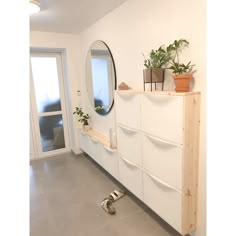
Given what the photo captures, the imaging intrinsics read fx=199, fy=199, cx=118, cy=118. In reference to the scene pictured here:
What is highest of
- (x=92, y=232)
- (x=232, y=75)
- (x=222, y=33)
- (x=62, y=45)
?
(x=62, y=45)

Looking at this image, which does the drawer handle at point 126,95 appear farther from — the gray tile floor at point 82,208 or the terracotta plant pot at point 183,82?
the gray tile floor at point 82,208

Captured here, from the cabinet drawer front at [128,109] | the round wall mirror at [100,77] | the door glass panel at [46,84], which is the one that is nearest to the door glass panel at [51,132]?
the door glass panel at [46,84]

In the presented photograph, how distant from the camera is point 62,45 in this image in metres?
3.88

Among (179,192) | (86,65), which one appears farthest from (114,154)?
(86,65)

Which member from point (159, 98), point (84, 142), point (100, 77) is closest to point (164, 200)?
point (159, 98)

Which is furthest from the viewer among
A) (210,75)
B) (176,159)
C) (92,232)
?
(92,232)

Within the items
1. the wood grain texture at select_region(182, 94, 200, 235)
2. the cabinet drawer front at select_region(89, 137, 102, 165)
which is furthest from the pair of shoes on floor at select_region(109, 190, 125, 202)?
the wood grain texture at select_region(182, 94, 200, 235)

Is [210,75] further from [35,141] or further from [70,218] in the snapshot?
[35,141]

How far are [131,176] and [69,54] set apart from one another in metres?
2.75

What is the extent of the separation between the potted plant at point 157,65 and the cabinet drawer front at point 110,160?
1237 mm

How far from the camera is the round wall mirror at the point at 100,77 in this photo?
3.00 m

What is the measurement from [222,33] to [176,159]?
1.31m

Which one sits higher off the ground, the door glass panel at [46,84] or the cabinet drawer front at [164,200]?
the door glass panel at [46,84]
